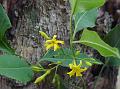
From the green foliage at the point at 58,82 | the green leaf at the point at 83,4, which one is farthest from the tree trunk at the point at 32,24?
the green leaf at the point at 83,4

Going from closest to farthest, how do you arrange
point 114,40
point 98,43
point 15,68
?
point 98,43, point 15,68, point 114,40

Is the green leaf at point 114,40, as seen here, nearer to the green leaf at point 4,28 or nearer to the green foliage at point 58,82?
the green foliage at point 58,82

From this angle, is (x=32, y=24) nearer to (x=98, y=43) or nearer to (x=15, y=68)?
(x=15, y=68)

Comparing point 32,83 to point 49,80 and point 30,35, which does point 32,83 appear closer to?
point 49,80

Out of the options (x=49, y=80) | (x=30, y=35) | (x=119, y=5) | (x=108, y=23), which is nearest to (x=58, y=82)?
(x=49, y=80)

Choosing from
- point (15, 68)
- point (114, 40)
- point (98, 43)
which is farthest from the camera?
point (114, 40)

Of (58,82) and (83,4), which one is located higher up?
(83,4)

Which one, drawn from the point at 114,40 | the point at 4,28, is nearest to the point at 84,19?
the point at 114,40

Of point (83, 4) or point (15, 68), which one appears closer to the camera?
point (83, 4)

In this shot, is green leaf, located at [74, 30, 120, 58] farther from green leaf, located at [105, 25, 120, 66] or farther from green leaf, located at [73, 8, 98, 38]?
green leaf, located at [105, 25, 120, 66]

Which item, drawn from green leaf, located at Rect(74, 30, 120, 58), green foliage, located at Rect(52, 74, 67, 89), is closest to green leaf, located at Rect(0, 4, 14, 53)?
green foliage, located at Rect(52, 74, 67, 89)
